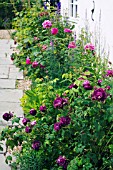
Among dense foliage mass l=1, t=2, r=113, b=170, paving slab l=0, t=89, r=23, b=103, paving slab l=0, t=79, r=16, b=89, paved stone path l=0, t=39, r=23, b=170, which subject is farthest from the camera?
paving slab l=0, t=79, r=16, b=89

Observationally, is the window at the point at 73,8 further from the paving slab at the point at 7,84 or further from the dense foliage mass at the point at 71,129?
the dense foliage mass at the point at 71,129

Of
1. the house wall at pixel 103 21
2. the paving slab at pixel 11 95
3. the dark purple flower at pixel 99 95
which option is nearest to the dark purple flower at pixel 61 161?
the dark purple flower at pixel 99 95

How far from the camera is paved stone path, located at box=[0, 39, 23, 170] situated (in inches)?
204

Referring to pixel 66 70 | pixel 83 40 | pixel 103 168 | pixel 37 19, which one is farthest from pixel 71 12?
pixel 103 168

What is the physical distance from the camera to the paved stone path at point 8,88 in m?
5.18

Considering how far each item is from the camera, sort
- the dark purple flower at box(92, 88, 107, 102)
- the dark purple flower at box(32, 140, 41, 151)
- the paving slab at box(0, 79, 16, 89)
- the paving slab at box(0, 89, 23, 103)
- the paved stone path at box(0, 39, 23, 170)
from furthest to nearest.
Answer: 1. the paving slab at box(0, 79, 16, 89)
2. the paving slab at box(0, 89, 23, 103)
3. the paved stone path at box(0, 39, 23, 170)
4. the dark purple flower at box(32, 140, 41, 151)
5. the dark purple flower at box(92, 88, 107, 102)

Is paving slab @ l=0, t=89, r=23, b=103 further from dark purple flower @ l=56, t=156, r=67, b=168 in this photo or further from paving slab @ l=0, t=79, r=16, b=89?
dark purple flower @ l=56, t=156, r=67, b=168

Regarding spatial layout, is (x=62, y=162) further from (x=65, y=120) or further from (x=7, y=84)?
(x=7, y=84)

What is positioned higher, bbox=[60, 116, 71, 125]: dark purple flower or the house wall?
the house wall

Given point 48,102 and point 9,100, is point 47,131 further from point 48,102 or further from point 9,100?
point 9,100

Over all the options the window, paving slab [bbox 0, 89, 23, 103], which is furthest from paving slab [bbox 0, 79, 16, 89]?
the window

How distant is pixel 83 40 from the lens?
5266mm

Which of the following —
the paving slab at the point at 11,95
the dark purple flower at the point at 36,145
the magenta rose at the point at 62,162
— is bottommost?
the paving slab at the point at 11,95

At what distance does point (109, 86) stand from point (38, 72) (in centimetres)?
201
